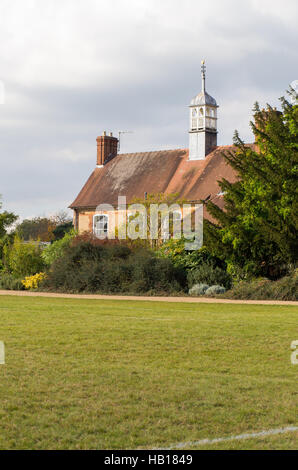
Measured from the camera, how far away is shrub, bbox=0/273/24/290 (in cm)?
3253

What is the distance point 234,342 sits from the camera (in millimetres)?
12164

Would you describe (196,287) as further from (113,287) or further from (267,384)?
(267,384)

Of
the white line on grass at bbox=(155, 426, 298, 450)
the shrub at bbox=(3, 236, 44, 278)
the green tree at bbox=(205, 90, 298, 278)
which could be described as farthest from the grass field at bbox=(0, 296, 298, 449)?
the shrub at bbox=(3, 236, 44, 278)

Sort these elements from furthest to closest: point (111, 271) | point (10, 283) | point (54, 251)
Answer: point (54, 251)
point (10, 283)
point (111, 271)

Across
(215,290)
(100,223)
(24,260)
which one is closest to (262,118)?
(215,290)

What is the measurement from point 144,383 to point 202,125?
38.7 meters

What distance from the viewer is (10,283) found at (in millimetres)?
32906

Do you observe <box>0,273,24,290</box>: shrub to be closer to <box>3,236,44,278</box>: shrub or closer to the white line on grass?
<box>3,236,44,278</box>: shrub

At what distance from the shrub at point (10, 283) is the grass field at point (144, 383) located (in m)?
17.5

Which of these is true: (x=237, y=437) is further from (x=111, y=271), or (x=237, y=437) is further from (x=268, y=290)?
(x=111, y=271)

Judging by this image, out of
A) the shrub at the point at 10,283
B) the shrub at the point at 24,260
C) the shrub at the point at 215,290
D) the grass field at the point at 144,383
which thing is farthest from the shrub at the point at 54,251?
the grass field at the point at 144,383

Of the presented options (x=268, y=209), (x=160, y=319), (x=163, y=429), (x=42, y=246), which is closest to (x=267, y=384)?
(x=163, y=429)

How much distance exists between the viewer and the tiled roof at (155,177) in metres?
43.1

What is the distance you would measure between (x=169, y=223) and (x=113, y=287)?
6528mm
